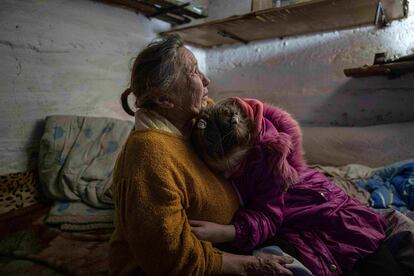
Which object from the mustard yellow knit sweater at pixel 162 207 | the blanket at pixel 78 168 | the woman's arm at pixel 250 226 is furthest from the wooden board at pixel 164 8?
the woman's arm at pixel 250 226

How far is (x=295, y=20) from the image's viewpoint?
201 centimetres

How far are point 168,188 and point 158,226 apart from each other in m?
0.09

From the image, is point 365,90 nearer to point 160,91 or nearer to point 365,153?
point 365,153

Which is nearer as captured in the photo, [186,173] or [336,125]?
[186,173]

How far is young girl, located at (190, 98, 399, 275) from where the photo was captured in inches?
31.4

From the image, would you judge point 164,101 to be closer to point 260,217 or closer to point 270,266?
point 260,217

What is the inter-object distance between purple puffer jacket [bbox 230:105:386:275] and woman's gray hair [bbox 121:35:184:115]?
32 cm

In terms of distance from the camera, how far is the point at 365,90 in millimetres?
2119

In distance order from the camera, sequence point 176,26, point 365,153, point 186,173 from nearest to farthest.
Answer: point 186,173 → point 365,153 → point 176,26

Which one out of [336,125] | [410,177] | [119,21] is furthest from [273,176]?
[119,21]

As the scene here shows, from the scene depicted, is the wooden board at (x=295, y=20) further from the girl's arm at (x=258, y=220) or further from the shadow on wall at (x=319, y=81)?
the girl's arm at (x=258, y=220)

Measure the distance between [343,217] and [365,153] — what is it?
123 centimetres

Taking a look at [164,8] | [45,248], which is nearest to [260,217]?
[45,248]

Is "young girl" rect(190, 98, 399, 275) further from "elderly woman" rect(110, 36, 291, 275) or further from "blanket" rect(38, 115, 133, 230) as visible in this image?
"blanket" rect(38, 115, 133, 230)
